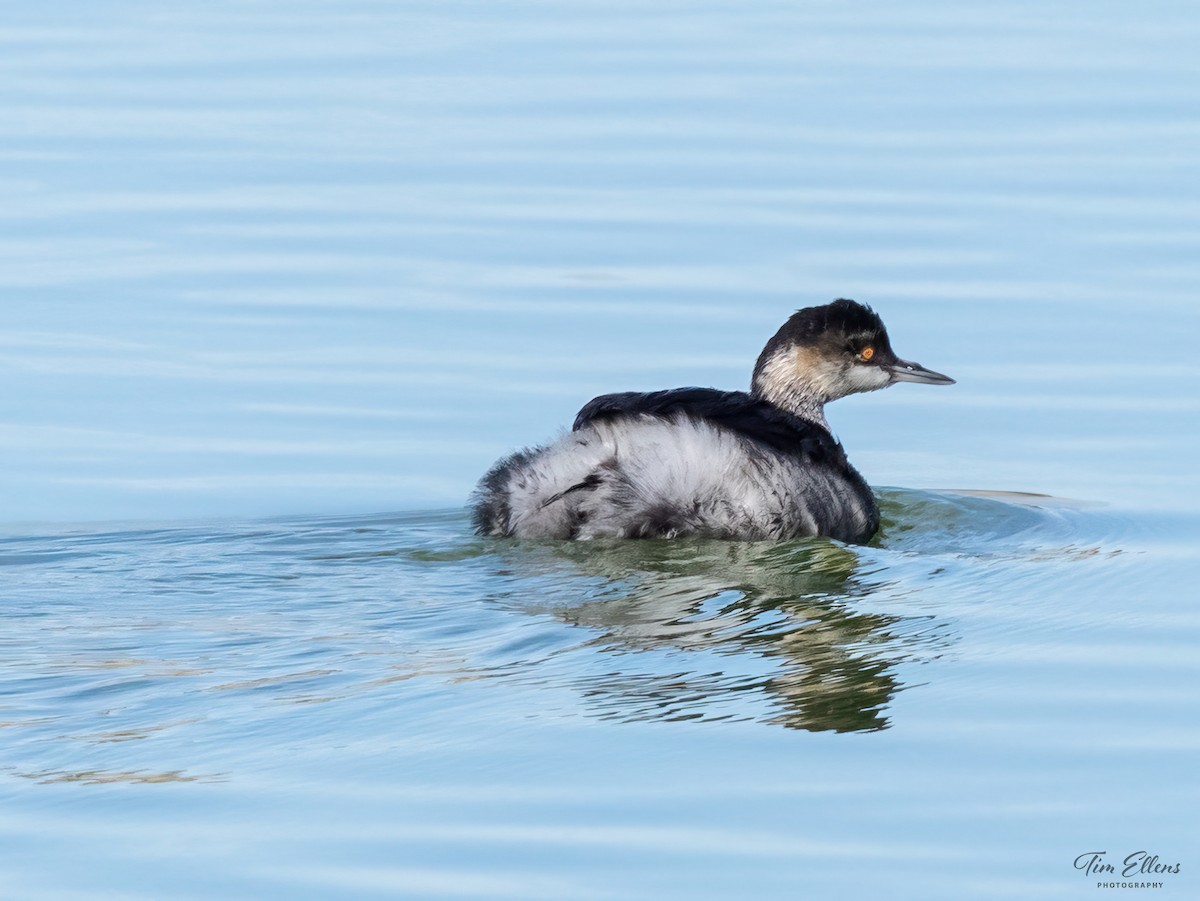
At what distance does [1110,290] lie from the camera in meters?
12.1

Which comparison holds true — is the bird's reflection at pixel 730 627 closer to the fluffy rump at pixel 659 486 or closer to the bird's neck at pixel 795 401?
the fluffy rump at pixel 659 486

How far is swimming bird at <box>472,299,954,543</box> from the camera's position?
830 centimetres

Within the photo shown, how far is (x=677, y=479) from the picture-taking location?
8305 mm

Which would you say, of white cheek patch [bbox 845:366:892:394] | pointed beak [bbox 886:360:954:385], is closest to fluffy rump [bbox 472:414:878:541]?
white cheek patch [bbox 845:366:892:394]

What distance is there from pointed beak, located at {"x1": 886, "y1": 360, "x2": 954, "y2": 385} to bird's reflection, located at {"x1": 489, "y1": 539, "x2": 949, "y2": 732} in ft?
4.99

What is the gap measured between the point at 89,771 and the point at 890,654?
254 centimetres

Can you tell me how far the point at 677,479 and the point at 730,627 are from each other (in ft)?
3.51

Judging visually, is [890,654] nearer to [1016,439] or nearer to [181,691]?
[181,691]

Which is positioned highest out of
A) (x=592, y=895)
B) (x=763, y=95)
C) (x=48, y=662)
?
(x=763, y=95)

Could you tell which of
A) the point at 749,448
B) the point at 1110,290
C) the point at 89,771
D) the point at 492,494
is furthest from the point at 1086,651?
the point at 1110,290
